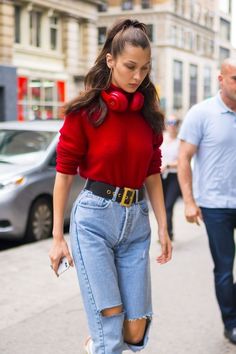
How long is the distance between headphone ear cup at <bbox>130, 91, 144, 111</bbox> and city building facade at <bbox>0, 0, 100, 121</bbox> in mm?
22533

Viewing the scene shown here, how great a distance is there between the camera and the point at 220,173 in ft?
12.9

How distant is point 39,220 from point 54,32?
73.0 feet

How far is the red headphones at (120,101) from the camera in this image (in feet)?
8.60

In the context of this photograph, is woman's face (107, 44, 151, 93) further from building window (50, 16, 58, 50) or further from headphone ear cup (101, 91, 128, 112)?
building window (50, 16, 58, 50)

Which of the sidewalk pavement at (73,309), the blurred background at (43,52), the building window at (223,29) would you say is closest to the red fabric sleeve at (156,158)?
the sidewalk pavement at (73,309)

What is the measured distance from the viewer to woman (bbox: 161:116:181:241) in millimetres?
7764

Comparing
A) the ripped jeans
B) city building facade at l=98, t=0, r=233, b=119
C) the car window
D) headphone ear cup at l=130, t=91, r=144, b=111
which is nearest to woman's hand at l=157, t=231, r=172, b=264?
the ripped jeans

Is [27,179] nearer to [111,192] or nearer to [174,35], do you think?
[111,192]

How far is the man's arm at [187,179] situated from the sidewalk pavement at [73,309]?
0.83 metres

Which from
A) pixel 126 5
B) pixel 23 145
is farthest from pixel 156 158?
pixel 126 5

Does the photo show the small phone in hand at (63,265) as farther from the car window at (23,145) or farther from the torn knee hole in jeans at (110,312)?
the car window at (23,145)

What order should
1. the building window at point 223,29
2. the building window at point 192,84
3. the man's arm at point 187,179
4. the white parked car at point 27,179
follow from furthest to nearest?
the building window at point 223,29 < the building window at point 192,84 < the white parked car at point 27,179 < the man's arm at point 187,179

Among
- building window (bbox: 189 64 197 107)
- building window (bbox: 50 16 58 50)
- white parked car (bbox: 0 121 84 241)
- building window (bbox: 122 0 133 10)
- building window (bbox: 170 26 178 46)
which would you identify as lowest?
white parked car (bbox: 0 121 84 241)

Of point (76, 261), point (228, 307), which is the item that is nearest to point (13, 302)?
point (228, 307)
